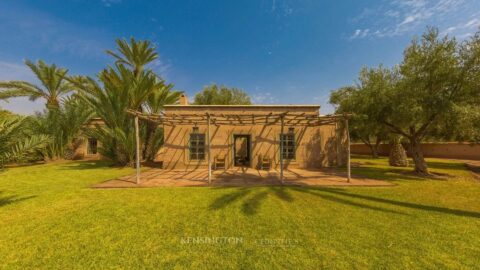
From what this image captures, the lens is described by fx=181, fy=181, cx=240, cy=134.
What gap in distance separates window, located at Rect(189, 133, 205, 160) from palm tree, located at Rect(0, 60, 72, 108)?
43.3ft

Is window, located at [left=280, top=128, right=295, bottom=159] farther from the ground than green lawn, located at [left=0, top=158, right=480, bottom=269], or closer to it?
farther from the ground

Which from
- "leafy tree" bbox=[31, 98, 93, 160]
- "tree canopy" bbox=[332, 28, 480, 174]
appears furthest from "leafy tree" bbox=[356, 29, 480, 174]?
"leafy tree" bbox=[31, 98, 93, 160]

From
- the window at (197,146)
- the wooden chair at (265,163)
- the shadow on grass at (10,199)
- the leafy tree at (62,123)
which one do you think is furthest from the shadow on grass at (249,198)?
the leafy tree at (62,123)

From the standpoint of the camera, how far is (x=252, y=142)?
12.4 metres

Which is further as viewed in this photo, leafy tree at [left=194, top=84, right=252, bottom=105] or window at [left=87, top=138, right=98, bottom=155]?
leafy tree at [left=194, top=84, right=252, bottom=105]

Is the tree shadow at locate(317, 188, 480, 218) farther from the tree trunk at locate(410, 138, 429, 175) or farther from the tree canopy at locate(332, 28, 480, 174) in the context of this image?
the tree trunk at locate(410, 138, 429, 175)

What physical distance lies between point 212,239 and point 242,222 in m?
0.89

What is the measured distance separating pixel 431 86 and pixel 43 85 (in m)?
28.9

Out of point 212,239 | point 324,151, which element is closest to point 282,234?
point 212,239

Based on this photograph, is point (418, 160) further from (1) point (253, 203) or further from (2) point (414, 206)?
(1) point (253, 203)

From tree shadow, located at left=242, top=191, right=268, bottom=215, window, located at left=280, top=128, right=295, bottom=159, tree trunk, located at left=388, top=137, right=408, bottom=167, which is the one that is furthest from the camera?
tree trunk, located at left=388, top=137, right=408, bottom=167

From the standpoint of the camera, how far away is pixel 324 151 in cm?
1273

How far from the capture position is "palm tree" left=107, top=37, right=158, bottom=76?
13.9m

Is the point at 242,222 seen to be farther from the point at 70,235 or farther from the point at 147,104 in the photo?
the point at 147,104
